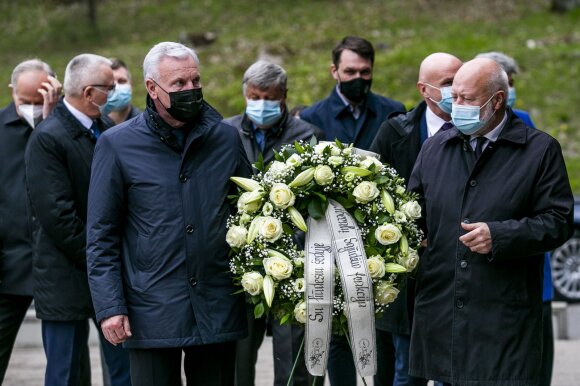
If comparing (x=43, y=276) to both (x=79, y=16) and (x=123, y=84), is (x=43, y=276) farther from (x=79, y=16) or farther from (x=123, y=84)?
(x=79, y=16)

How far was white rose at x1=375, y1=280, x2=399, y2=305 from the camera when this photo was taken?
5746 mm

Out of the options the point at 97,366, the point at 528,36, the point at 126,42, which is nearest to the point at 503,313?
the point at 97,366

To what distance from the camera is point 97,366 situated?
10.5m

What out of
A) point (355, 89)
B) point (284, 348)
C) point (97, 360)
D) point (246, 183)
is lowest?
point (97, 360)

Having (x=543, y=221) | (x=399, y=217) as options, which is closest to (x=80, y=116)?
(x=399, y=217)

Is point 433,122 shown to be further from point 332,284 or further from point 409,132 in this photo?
point 332,284

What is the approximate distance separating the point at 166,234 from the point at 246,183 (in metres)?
0.46

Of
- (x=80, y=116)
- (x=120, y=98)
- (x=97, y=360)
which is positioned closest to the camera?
(x=80, y=116)

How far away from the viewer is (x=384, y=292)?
576cm

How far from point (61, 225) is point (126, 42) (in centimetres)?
2330

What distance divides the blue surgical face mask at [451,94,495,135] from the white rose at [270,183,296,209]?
0.90m


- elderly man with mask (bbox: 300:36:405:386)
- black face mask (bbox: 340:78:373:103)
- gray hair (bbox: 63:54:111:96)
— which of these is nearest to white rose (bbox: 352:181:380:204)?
gray hair (bbox: 63:54:111:96)

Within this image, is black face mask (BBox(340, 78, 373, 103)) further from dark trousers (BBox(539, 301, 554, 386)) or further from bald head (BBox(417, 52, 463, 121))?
dark trousers (BBox(539, 301, 554, 386))

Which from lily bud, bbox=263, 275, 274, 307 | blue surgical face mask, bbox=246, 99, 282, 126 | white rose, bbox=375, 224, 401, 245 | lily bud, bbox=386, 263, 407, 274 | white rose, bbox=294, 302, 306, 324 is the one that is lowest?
white rose, bbox=294, 302, 306, 324
